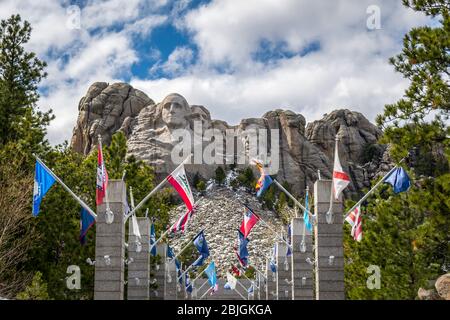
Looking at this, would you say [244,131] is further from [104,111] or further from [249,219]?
[249,219]

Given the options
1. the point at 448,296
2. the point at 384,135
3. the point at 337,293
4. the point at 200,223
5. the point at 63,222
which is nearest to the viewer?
the point at 448,296

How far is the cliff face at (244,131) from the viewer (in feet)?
429

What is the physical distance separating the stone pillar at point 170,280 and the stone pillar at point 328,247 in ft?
44.2

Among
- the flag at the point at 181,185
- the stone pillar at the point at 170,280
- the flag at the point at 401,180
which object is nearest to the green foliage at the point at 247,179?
the stone pillar at the point at 170,280

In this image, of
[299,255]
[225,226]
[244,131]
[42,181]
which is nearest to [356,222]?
[299,255]

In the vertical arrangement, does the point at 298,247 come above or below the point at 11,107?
below

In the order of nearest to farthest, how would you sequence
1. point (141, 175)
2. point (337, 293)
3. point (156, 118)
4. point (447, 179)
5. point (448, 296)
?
point (448, 296) < point (447, 179) < point (337, 293) < point (141, 175) < point (156, 118)

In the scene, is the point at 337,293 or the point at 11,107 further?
the point at 11,107

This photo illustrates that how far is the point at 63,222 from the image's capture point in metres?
33.8

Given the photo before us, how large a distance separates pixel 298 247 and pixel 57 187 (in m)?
11.9

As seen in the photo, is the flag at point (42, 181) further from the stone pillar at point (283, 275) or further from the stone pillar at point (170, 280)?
the stone pillar at point (283, 275)

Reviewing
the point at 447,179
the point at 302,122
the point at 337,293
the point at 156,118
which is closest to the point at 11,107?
the point at 337,293

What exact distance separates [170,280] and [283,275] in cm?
616

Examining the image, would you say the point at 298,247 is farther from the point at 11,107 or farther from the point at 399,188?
the point at 11,107
